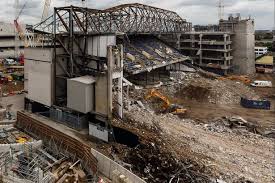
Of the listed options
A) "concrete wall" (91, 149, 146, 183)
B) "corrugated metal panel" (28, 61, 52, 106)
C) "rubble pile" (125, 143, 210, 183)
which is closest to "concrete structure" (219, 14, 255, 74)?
"corrugated metal panel" (28, 61, 52, 106)

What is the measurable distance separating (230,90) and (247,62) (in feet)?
74.5

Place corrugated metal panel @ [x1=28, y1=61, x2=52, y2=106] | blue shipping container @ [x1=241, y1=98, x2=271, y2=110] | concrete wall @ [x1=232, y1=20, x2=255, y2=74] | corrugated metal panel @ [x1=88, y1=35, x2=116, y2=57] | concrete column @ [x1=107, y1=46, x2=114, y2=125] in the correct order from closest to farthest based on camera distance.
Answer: concrete column @ [x1=107, y1=46, x2=114, y2=125], corrugated metal panel @ [x1=88, y1=35, x2=116, y2=57], corrugated metal panel @ [x1=28, y1=61, x2=52, y2=106], blue shipping container @ [x1=241, y1=98, x2=271, y2=110], concrete wall @ [x1=232, y1=20, x2=255, y2=74]

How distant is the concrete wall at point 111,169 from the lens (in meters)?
23.2

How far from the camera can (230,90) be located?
178 ft

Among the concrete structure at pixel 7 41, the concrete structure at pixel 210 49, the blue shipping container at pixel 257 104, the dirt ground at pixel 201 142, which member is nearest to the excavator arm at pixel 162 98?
the dirt ground at pixel 201 142

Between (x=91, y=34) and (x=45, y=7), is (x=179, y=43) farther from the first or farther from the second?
(x=91, y=34)

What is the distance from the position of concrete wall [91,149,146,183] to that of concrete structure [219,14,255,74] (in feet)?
184

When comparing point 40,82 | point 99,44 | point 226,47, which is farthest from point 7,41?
point 99,44

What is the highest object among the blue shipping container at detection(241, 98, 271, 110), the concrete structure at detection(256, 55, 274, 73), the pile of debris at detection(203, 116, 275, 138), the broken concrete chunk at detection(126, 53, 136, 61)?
the broken concrete chunk at detection(126, 53, 136, 61)

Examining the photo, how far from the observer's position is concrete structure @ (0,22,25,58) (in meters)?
95.1

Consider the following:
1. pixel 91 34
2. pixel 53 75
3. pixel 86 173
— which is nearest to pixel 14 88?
pixel 53 75

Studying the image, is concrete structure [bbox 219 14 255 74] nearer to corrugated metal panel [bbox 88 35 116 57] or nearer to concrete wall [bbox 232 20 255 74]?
concrete wall [bbox 232 20 255 74]

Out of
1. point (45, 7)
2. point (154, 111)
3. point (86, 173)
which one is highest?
point (45, 7)

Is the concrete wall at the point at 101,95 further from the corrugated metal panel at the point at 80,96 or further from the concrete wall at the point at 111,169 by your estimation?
the concrete wall at the point at 111,169
